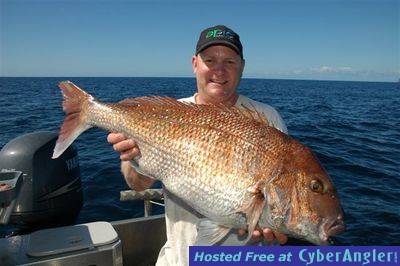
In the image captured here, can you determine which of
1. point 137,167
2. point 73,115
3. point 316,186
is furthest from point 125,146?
point 316,186

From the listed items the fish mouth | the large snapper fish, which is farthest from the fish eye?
the fish mouth

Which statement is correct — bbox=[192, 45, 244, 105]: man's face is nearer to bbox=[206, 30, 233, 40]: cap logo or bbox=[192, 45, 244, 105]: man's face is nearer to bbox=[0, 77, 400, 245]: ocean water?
bbox=[206, 30, 233, 40]: cap logo

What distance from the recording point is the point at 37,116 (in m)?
19.1

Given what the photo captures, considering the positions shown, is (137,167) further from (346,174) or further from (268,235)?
(346,174)

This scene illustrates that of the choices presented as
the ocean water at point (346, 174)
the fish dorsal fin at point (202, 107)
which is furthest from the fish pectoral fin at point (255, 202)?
the ocean water at point (346, 174)

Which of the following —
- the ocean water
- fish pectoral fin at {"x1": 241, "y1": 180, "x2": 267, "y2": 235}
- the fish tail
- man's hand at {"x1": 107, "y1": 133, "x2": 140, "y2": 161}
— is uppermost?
the fish tail

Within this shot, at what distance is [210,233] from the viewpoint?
8.66 feet

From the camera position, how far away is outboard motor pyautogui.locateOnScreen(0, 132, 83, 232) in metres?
4.61

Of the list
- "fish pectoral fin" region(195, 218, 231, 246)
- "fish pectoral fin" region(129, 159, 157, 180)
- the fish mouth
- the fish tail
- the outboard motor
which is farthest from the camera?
the outboard motor

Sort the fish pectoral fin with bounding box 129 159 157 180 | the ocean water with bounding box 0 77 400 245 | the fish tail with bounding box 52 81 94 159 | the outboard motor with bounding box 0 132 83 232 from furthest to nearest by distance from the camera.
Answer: the ocean water with bounding box 0 77 400 245 < the outboard motor with bounding box 0 132 83 232 < the fish tail with bounding box 52 81 94 159 < the fish pectoral fin with bounding box 129 159 157 180

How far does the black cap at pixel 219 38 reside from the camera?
3211mm

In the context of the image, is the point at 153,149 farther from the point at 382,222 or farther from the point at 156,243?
the point at 382,222

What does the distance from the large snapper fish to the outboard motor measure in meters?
1.98

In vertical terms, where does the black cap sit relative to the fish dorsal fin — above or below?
above
